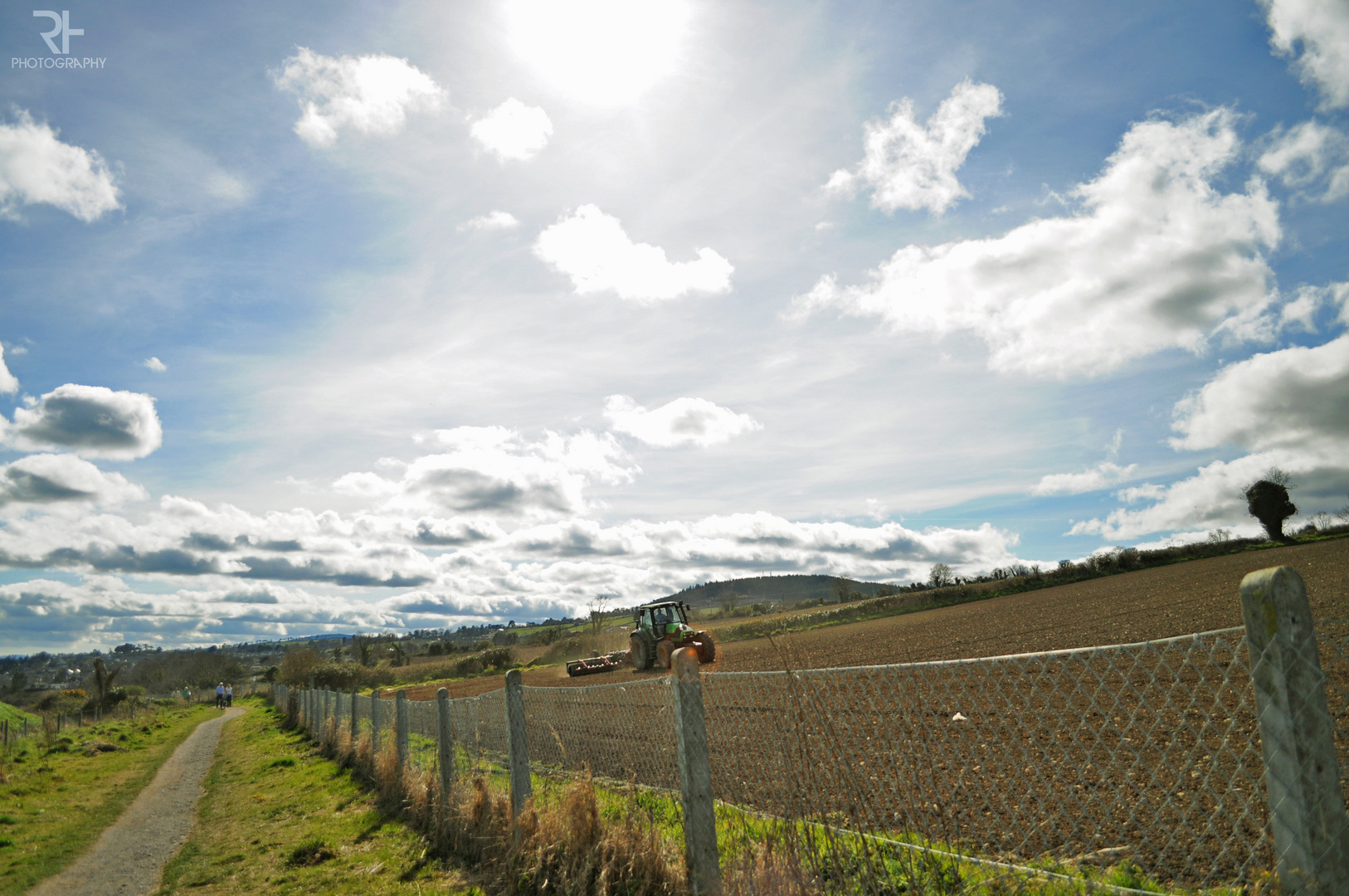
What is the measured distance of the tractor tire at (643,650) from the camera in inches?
945

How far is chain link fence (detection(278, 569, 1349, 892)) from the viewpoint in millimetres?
2473

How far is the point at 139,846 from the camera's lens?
10789 mm

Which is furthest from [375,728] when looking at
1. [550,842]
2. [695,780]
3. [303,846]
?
[695,780]

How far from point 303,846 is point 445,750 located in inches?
94.1

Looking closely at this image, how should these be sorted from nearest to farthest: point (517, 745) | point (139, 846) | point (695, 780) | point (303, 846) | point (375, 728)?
point (695, 780)
point (517, 745)
point (303, 846)
point (139, 846)
point (375, 728)

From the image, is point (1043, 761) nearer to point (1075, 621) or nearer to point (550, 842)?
point (550, 842)

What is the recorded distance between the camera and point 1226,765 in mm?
6648

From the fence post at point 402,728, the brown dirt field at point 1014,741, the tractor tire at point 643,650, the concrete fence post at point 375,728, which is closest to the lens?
the brown dirt field at point 1014,741

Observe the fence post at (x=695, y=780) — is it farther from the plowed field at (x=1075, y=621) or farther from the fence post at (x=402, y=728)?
the plowed field at (x=1075, y=621)

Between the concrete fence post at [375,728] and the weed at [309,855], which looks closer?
the weed at [309,855]

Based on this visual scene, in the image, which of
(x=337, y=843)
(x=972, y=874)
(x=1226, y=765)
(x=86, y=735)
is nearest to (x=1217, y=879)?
(x=972, y=874)

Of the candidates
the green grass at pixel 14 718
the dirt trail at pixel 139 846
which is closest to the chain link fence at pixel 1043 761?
the dirt trail at pixel 139 846

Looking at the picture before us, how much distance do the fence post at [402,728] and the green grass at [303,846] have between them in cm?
73

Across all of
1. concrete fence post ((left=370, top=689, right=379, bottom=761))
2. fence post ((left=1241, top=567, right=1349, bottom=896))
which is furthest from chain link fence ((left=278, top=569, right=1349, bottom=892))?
concrete fence post ((left=370, top=689, right=379, bottom=761))
